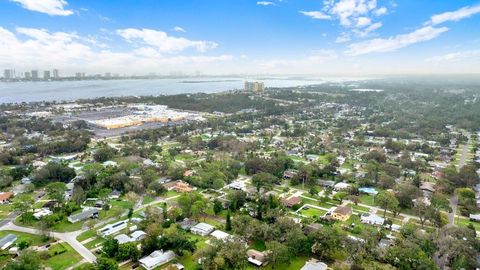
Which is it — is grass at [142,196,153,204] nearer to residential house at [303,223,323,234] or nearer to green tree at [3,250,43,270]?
green tree at [3,250,43,270]

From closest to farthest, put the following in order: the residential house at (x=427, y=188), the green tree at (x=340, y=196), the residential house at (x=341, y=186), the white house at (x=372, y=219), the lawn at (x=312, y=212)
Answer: the white house at (x=372, y=219)
the lawn at (x=312, y=212)
the green tree at (x=340, y=196)
the residential house at (x=427, y=188)
the residential house at (x=341, y=186)

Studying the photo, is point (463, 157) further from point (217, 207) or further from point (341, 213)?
point (217, 207)

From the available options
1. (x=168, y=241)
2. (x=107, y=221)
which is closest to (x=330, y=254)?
(x=168, y=241)

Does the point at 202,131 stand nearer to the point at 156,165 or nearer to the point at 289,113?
the point at 156,165

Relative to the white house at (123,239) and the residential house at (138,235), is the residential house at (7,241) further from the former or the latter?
the residential house at (138,235)

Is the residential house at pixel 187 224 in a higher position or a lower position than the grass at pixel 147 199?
lower

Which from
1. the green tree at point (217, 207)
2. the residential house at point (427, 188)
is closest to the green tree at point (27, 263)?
the green tree at point (217, 207)

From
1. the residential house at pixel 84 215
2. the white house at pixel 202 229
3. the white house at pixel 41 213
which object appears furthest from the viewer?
the white house at pixel 41 213

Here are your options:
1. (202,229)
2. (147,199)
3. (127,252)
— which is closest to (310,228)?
(202,229)

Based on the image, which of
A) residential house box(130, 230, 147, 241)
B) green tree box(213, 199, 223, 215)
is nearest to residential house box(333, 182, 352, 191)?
green tree box(213, 199, 223, 215)
